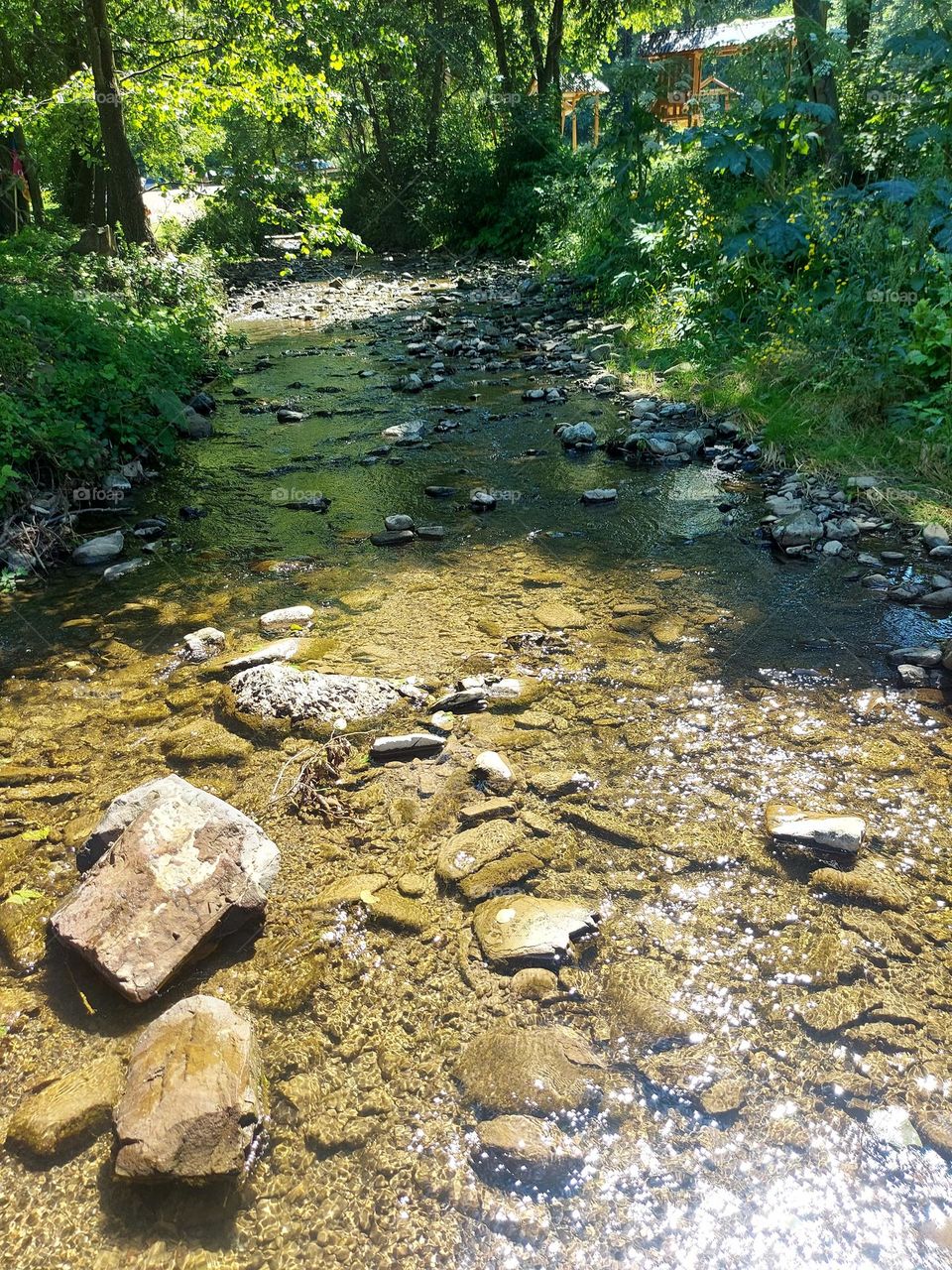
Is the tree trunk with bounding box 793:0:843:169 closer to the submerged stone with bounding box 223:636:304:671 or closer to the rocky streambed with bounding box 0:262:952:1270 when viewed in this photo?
the rocky streambed with bounding box 0:262:952:1270

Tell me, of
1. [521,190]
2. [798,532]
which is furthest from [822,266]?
[521,190]

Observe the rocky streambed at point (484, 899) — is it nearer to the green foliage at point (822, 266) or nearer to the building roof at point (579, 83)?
the green foliage at point (822, 266)

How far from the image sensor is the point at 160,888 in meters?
2.42

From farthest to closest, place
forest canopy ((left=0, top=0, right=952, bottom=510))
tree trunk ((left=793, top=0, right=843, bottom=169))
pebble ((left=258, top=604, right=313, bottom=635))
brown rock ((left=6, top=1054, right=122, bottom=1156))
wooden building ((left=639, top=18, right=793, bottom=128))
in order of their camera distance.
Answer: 1. wooden building ((left=639, top=18, right=793, bottom=128))
2. tree trunk ((left=793, top=0, right=843, bottom=169))
3. forest canopy ((left=0, top=0, right=952, bottom=510))
4. pebble ((left=258, top=604, right=313, bottom=635))
5. brown rock ((left=6, top=1054, right=122, bottom=1156))

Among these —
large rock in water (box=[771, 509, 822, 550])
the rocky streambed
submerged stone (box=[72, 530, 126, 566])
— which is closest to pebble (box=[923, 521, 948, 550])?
the rocky streambed

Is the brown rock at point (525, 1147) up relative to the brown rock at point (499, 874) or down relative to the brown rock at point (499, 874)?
up

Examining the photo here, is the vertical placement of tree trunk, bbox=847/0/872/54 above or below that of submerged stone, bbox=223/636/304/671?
above

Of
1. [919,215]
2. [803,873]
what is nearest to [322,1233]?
[803,873]

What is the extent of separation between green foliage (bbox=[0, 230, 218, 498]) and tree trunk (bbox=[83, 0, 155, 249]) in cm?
276

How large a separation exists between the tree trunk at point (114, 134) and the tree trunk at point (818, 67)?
25.4 feet

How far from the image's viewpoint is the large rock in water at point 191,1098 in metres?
1.87

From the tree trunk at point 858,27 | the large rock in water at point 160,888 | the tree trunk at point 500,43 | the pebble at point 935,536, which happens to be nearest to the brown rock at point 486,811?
the large rock in water at point 160,888

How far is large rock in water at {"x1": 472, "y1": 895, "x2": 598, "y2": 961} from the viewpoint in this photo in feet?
8.09

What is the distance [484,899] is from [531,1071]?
626mm
